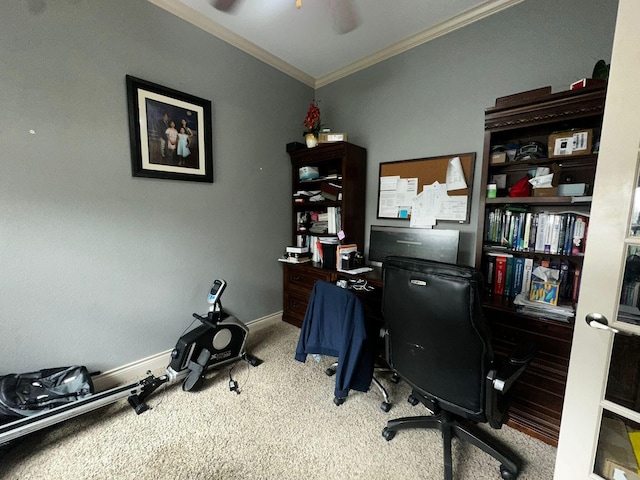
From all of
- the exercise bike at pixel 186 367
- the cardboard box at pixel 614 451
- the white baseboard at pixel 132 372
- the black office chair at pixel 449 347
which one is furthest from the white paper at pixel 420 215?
the white baseboard at pixel 132 372

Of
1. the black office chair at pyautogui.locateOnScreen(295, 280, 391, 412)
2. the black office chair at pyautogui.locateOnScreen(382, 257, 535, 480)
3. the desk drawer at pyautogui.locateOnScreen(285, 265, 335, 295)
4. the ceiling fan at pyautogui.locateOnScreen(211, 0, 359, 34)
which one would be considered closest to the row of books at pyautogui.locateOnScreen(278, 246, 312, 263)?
the desk drawer at pyautogui.locateOnScreen(285, 265, 335, 295)

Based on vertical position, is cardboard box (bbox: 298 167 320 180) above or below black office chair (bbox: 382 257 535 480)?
above

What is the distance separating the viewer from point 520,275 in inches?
67.1

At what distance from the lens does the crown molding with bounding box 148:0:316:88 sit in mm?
1856

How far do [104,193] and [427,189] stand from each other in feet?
8.08

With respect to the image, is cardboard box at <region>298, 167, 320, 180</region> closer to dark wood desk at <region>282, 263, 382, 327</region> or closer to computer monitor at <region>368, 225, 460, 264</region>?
computer monitor at <region>368, 225, 460, 264</region>

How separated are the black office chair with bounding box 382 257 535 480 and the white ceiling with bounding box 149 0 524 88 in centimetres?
168

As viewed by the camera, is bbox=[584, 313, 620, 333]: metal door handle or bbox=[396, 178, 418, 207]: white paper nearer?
bbox=[584, 313, 620, 333]: metal door handle

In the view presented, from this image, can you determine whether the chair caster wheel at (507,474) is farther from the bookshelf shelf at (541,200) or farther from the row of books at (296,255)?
the row of books at (296,255)

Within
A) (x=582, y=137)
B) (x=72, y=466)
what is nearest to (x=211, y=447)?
(x=72, y=466)

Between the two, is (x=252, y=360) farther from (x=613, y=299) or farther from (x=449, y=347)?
(x=613, y=299)

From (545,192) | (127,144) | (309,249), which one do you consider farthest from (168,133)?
(545,192)

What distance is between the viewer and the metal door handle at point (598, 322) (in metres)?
0.90

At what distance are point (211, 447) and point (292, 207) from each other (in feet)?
7.05
